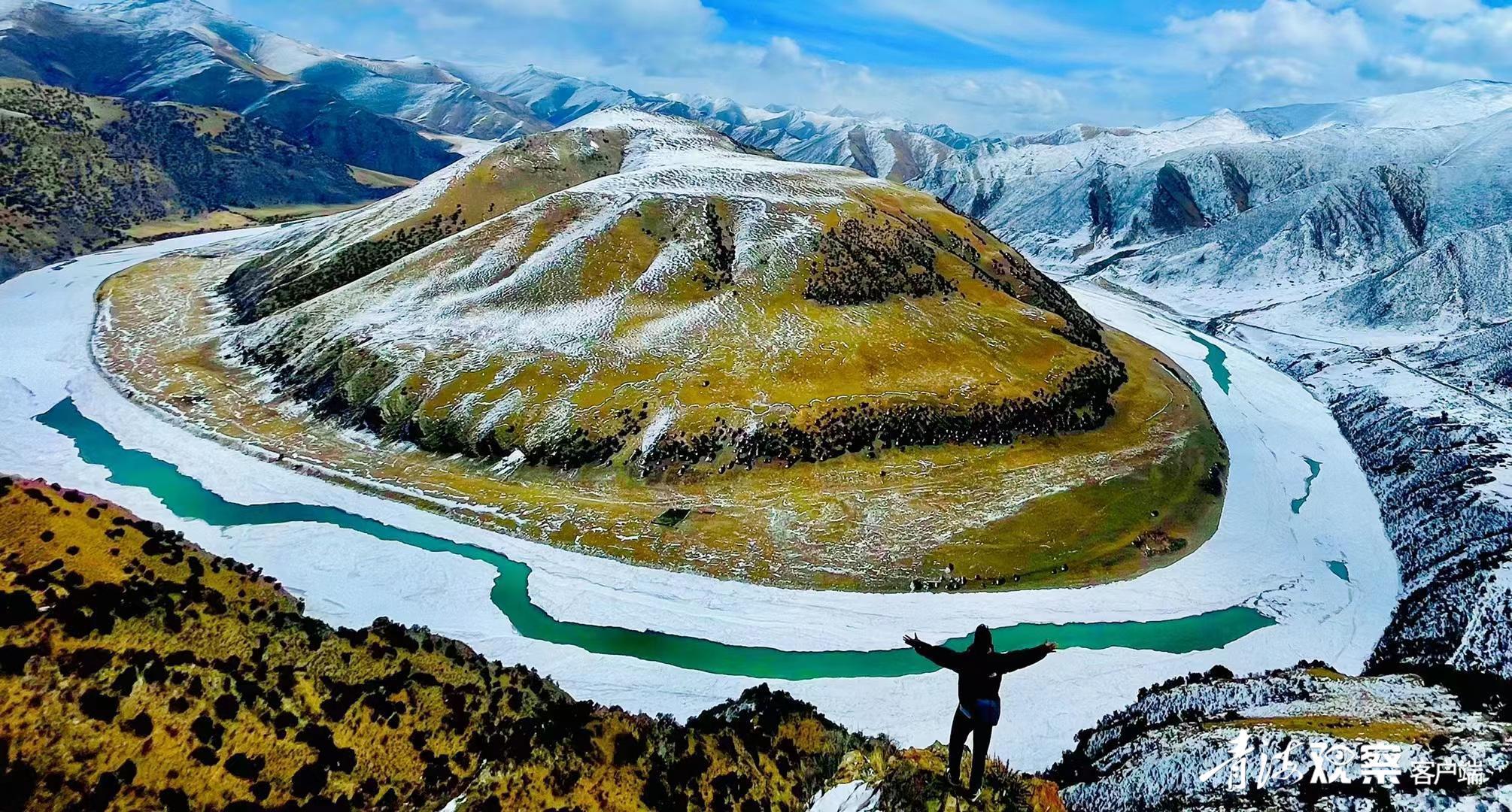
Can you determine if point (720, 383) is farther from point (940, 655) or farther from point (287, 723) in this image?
point (940, 655)

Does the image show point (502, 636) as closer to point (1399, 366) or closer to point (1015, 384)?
point (1015, 384)

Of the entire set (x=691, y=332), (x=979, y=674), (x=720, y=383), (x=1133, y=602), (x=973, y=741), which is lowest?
(x=1133, y=602)

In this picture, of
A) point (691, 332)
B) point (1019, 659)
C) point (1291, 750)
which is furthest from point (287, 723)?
point (691, 332)

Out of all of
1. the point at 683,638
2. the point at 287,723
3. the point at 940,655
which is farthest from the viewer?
the point at 683,638

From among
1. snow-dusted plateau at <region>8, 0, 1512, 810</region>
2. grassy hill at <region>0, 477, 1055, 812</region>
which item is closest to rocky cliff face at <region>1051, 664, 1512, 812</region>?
snow-dusted plateau at <region>8, 0, 1512, 810</region>

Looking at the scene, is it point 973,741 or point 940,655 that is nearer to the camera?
point 940,655

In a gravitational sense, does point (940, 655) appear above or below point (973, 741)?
above

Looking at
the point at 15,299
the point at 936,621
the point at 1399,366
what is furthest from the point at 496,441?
the point at 1399,366

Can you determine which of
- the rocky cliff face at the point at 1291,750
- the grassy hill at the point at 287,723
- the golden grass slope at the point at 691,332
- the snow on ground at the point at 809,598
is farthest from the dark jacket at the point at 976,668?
the golden grass slope at the point at 691,332
